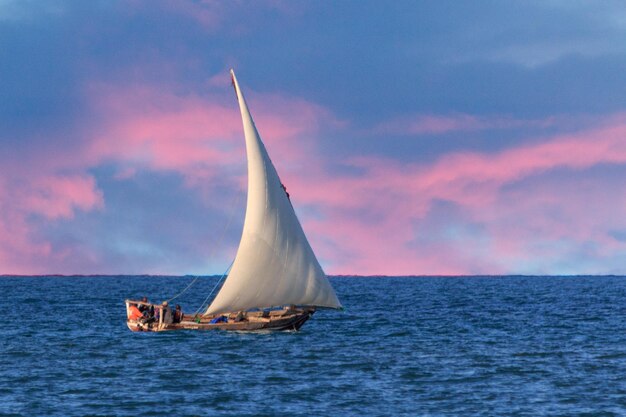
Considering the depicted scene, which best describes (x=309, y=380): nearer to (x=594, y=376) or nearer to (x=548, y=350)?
(x=594, y=376)

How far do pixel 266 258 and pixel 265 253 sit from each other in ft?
1.08

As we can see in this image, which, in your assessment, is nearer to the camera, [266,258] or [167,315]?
[266,258]

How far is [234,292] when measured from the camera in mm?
58062

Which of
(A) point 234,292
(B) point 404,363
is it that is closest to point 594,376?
(B) point 404,363

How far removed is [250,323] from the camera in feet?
196

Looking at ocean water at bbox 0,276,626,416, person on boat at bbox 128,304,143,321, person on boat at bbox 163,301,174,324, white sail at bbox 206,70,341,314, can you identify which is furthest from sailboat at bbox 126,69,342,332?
person on boat at bbox 128,304,143,321

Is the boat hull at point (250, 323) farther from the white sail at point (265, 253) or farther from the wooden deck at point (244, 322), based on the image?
the white sail at point (265, 253)

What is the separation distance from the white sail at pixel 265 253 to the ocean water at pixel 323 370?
2.80 meters

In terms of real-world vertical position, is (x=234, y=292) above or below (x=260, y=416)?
above

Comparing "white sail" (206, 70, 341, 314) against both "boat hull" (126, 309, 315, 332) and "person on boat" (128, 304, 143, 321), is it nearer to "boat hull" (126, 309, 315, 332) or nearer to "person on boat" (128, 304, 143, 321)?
"boat hull" (126, 309, 315, 332)

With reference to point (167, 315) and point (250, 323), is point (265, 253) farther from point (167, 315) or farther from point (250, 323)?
point (167, 315)

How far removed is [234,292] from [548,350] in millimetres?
19864

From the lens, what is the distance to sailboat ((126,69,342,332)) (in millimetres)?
57844

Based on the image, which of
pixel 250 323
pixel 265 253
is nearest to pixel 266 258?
pixel 265 253
